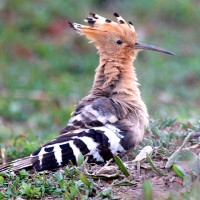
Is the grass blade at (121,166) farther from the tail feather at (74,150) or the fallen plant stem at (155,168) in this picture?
the tail feather at (74,150)

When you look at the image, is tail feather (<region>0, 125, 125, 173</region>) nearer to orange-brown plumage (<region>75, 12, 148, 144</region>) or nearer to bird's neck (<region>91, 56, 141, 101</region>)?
orange-brown plumage (<region>75, 12, 148, 144</region>)

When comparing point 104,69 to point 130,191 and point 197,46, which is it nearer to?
point 130,191

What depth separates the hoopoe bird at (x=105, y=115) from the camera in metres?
3.09

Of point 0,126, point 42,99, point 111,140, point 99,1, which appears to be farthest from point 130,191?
point 99,1

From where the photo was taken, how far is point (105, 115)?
10.9 feet

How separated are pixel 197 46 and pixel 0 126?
4.62 m

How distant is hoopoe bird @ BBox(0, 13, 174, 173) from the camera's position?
3.09m

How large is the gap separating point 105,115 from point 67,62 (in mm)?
4804

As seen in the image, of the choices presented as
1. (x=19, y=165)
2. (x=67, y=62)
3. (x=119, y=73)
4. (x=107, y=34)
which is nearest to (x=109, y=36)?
(x=107, y=34)

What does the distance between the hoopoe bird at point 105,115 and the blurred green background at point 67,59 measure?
1.94 meters

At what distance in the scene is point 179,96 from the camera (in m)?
6.89

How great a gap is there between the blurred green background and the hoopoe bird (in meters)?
1.94

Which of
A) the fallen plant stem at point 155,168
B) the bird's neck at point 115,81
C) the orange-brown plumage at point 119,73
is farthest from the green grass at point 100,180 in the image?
the bird's neck at point 115,81

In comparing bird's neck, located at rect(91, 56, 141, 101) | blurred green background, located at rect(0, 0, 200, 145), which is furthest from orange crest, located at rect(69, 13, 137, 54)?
blurred green background, located at rect(0, 0, 200, 145)
